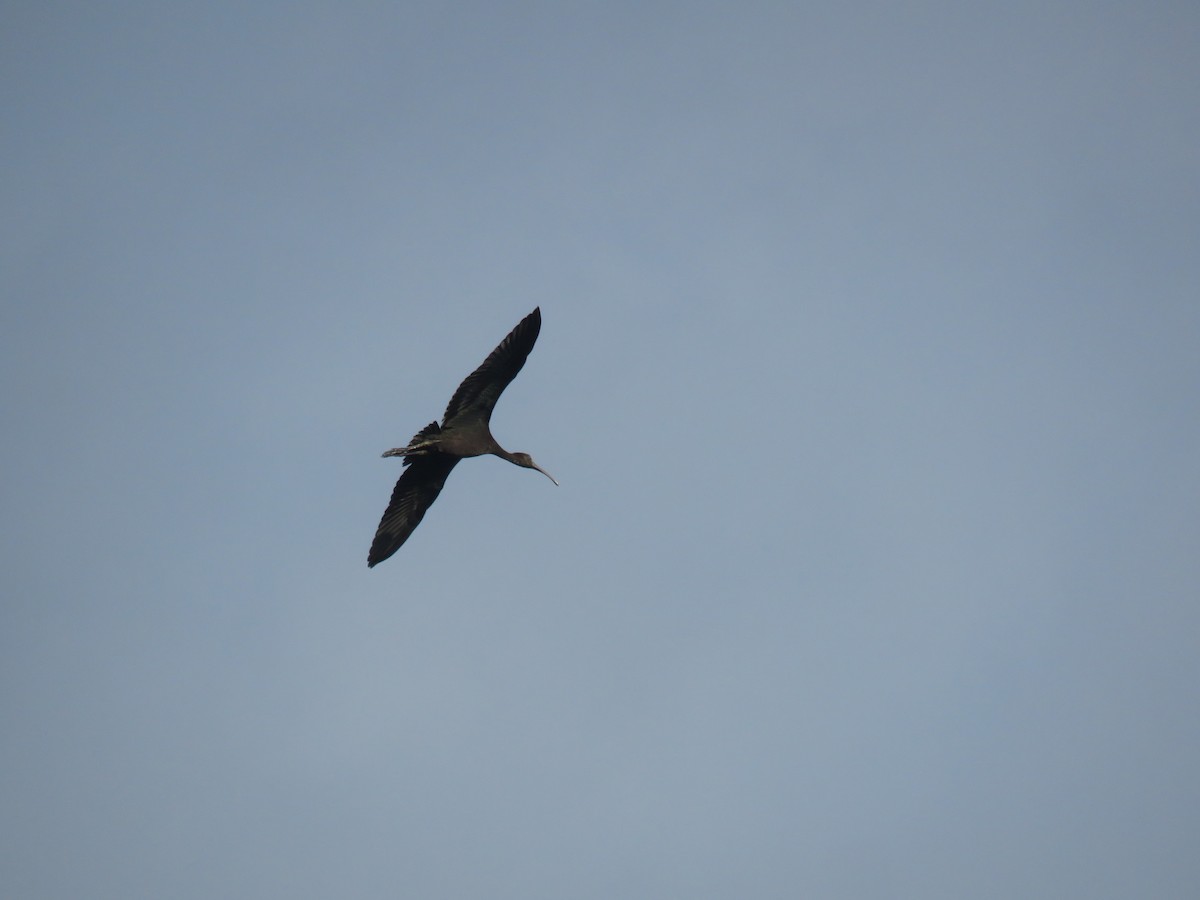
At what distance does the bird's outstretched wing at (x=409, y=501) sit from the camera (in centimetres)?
3138

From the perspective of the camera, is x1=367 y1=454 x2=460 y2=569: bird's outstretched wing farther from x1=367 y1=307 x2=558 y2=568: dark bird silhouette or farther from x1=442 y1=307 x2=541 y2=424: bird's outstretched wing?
x1=442 y1=307 x2=541 y2=424: bird's outstretched wing

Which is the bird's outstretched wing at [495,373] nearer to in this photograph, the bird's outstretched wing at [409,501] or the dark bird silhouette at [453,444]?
the dark bird silhouette at [453,444]

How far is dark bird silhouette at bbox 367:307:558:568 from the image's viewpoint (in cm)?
2933

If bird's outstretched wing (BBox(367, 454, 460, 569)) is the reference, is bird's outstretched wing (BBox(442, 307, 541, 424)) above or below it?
above

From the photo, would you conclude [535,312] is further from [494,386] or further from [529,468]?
[529,468]

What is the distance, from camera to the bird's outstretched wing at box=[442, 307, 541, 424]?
2897 centimetres

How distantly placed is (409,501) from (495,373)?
4656 millimetres

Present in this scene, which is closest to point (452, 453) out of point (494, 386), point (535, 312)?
point (494, 386)

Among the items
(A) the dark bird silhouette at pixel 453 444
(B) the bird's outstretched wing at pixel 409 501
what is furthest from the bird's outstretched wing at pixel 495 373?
(B) the bird's outstretched wing at pixel 409 501

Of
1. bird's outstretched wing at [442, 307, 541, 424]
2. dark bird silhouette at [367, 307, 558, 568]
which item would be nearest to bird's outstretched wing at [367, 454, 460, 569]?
dark bird silhouette at [367, 307, 558, 568]

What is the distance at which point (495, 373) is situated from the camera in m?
29.7

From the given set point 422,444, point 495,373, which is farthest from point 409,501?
point 495,373

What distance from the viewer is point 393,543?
3164cm

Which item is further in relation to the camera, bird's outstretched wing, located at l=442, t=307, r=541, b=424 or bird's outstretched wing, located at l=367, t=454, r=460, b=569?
bird's outstretched wing, located at l=367, t=454, r=460, b=569
